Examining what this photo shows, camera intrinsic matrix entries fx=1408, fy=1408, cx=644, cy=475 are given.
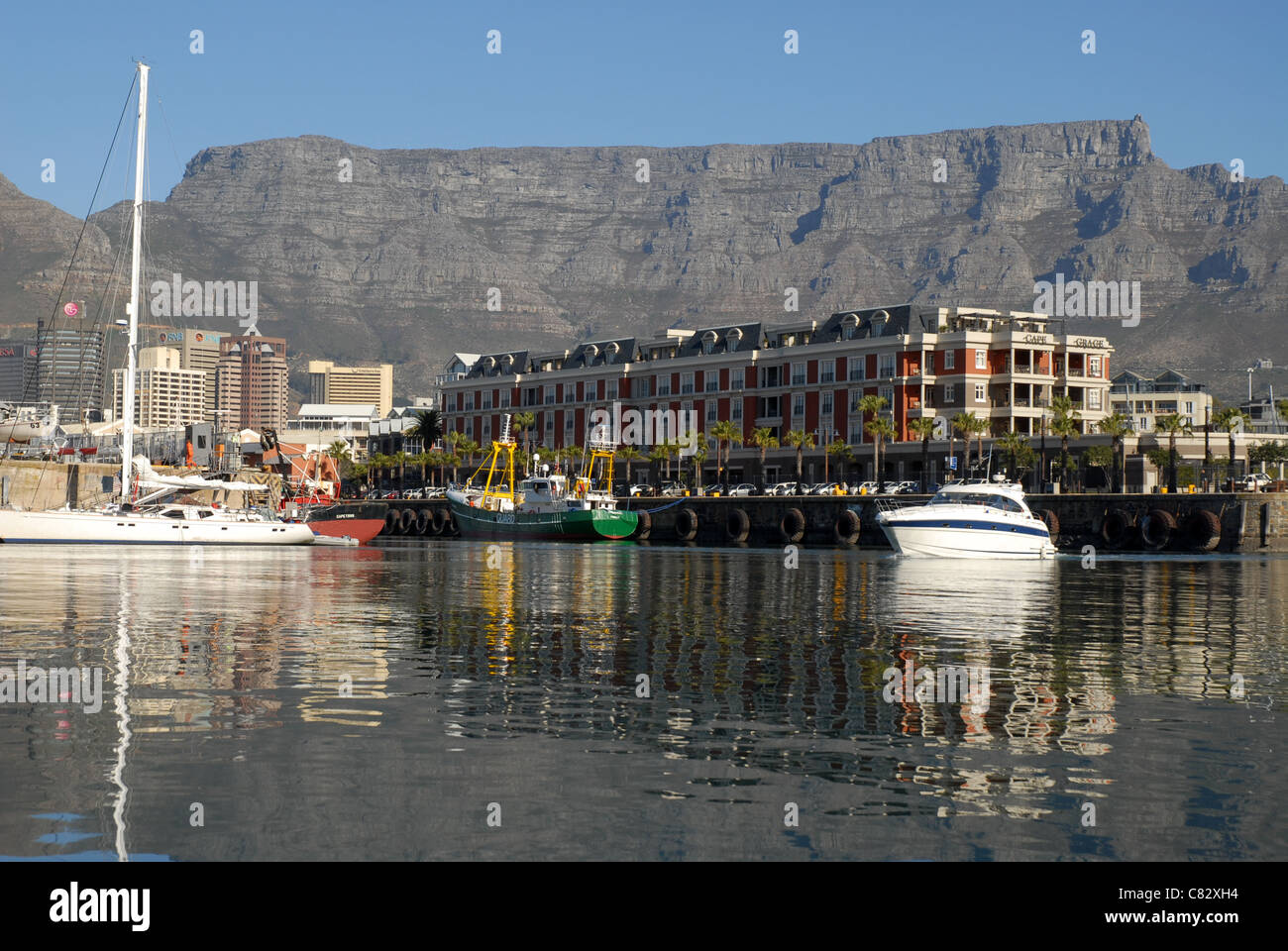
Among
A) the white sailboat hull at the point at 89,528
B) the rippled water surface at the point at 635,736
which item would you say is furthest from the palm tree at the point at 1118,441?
the rippled water surface at the point at 635,736

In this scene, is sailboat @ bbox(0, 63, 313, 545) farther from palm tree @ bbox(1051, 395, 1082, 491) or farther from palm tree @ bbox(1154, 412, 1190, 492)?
palm tree @ bbox(1051, 395, 1082, 491)

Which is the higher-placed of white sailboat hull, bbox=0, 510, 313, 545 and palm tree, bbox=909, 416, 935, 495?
palm tree, bbox=909, 416, 935, 495

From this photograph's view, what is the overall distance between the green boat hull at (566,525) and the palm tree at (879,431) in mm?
29183

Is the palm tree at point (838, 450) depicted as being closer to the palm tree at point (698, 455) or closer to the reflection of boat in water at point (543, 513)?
the palm tree at point (698, 455)

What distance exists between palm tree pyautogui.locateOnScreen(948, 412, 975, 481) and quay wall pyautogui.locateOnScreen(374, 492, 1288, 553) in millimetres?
21474

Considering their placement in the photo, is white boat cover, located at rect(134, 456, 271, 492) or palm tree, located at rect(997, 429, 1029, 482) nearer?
white boat cover, located at rect(134, 456, 271, 492)

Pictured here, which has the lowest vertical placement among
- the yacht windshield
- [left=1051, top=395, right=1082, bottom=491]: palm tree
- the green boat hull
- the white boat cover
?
the green boat hull

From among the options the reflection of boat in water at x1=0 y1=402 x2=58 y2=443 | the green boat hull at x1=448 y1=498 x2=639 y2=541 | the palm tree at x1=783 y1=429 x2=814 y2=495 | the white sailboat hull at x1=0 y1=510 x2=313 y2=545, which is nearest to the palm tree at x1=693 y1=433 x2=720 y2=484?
the palm tree at x1=783 y1=429 x2=814 y2=495

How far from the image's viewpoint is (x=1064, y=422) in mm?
125562

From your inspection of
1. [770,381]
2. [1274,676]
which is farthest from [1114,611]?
[770,381]

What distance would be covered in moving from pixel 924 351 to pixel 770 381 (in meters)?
21.6

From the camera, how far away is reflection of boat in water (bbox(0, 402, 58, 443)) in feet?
508
